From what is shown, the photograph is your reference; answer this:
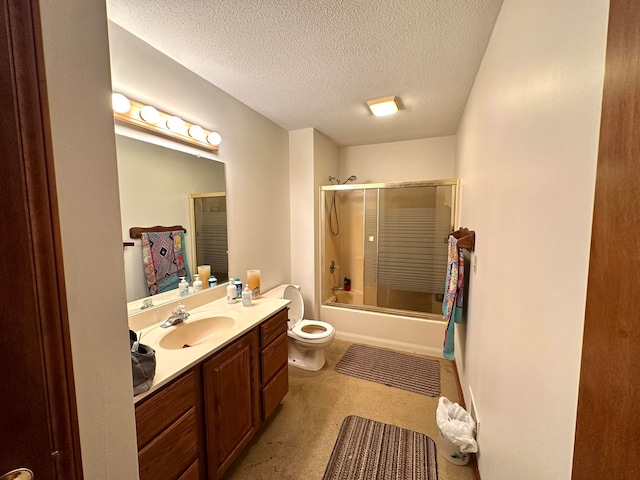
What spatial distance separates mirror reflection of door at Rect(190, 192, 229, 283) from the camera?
1.91 metres

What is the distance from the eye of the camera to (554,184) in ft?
2.34

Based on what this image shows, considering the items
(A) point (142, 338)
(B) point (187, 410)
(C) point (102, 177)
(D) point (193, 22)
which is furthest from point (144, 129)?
(B) point (187, 410)

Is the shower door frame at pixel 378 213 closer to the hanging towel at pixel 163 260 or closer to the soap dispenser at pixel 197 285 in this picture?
the soap dispenser at pixel 197 285

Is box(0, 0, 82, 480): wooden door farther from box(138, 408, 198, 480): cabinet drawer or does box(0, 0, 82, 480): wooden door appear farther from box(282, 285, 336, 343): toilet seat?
box(282, 285, 336, 343): toilet seat

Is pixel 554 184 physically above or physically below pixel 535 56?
below

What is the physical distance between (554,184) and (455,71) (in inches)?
60.5

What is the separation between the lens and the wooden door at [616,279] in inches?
14.9

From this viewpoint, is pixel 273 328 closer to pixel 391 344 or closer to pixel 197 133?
pixel 197 133

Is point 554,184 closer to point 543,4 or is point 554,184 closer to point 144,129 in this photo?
point 543,4

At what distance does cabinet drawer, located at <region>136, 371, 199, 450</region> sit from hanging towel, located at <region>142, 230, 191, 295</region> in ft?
2.46

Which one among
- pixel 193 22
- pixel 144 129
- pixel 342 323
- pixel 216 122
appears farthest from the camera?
pixel 342 323

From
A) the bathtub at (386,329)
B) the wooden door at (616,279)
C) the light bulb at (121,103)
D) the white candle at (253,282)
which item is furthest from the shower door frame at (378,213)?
the wooden door at (616,279)

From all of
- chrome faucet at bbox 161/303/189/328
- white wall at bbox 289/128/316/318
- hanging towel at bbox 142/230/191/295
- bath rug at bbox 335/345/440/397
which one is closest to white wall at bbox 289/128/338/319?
white wall at bbox 289/128/316/318

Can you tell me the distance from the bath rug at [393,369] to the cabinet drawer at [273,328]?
100 centimetres
